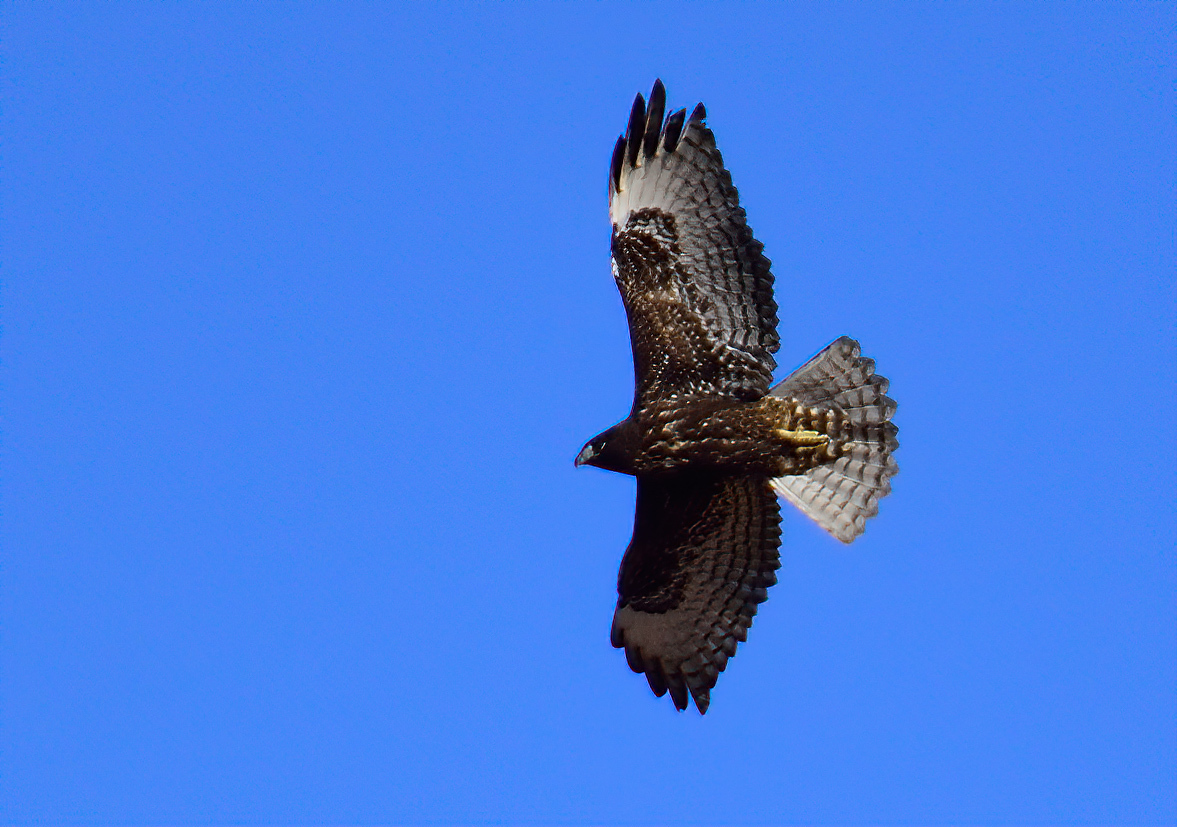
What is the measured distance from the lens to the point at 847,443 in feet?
29.4

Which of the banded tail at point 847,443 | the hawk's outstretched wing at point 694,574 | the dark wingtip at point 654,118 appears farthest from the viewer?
the hawk's outstretched wing at point 694,574

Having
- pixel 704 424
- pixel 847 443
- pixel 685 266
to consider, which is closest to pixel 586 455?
pixel 704 424

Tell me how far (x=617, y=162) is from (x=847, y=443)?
7.96 ft

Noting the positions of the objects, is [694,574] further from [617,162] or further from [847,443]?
[617,162]

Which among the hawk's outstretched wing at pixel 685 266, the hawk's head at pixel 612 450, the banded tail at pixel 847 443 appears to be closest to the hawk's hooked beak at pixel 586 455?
the hawk's head at pixel 612 450

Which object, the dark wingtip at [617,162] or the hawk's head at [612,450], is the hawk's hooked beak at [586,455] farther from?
the dark wingtip at [617,162]

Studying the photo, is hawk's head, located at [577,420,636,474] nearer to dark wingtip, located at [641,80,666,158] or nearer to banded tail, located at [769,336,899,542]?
banded tail, located at [769,336,899,542]

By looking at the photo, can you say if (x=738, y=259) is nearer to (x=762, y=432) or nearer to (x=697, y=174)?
(x=697, y=174)

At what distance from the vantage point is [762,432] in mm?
8719

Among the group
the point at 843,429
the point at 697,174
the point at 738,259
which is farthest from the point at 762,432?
the point at 697,174

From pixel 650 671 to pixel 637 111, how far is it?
373cm

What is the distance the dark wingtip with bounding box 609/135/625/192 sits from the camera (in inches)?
339

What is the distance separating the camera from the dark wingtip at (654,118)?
27.7 feet

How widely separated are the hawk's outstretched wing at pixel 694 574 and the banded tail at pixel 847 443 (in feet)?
1.05
